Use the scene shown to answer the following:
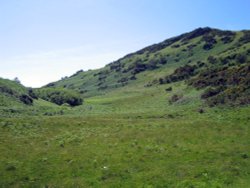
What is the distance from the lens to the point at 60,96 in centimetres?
11938

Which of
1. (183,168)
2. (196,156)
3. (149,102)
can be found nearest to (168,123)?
(196,156)

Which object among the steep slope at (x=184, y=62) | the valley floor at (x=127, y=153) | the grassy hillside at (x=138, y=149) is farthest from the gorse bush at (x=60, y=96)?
the valley floor at (x=127, y=153)

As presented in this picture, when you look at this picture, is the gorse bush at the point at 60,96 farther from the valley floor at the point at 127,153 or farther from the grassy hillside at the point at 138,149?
the valley floor at the point at 127,153

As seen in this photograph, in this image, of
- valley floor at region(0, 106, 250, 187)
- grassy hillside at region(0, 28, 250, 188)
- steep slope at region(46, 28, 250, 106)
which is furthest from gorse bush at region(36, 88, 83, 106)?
valley floor at region(0, 106, 250, 187)

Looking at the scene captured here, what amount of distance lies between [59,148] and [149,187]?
1457cm

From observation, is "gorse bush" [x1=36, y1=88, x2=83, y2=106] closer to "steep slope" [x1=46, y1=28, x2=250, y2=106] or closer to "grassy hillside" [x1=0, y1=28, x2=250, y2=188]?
"steep slope" [x1=46, y1=28, x2=250, y2=106]

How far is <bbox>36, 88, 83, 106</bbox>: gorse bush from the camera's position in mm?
114562

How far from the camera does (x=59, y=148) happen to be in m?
39.5

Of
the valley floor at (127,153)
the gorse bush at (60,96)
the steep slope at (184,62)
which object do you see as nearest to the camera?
the valley floor at (127,153)

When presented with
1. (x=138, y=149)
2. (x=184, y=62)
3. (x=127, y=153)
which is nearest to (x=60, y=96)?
(x=184, y=62)

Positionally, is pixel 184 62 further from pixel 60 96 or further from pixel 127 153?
pixel 127 153

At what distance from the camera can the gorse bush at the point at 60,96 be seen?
115 metres

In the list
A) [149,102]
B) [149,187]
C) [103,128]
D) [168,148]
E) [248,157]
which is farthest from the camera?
[149,102]

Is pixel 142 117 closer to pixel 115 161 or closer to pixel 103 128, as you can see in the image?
pixel 103 128
